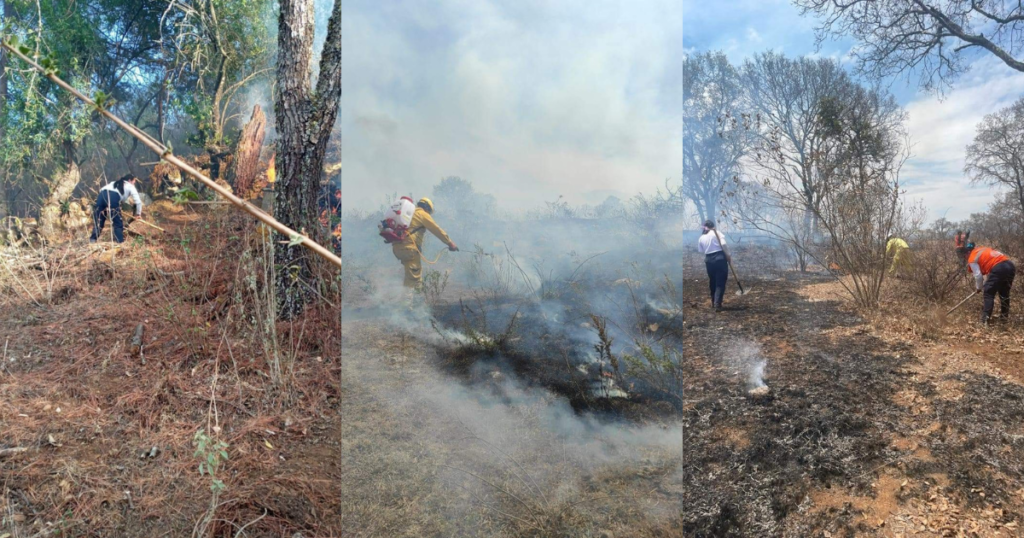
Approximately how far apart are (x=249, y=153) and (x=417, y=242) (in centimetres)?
419

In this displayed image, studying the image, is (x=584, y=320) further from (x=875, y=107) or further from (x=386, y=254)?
(x=875, y=107)

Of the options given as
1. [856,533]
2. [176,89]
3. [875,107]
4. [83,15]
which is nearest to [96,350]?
[176,89]

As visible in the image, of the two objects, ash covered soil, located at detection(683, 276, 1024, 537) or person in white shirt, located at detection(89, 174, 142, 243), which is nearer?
ash covered soil, located at detection(683, 276, 1024, 537)

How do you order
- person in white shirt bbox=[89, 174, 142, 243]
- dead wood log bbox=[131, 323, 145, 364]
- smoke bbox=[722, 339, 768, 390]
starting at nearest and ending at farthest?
smoke bbox=[722, 339, 768, 390], dead wood log bbox=[131, 323, 145, 364], person in white shirt bbox=[89, 174, 142, 243]

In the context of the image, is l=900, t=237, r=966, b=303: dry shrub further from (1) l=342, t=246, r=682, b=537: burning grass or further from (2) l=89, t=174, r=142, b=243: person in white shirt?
(2) l=89, t=174, r=142, b=243: person in white shirt

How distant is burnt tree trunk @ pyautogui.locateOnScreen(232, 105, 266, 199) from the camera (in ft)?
16.8

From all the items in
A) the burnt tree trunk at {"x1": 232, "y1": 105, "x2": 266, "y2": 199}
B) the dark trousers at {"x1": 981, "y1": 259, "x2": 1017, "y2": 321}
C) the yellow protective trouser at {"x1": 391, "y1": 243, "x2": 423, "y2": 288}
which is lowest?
the dark trousers at {"x1": 981, "y1": 259, "x2": 1017, "y2": 321}

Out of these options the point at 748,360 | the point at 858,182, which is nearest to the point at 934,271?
the point at 858,182

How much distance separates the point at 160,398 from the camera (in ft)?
11.5

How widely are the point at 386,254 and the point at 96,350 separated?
355 centimetres

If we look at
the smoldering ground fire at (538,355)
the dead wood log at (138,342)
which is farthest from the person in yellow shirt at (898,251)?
the dead wood log at (138,342)

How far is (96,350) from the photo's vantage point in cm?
398

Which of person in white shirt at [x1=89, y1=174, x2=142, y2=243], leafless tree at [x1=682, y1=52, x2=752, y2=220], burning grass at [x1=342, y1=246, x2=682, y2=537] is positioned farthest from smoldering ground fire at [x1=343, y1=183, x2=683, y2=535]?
person in white shirt at [x1=89, y1=174, x2=142, y2=243]

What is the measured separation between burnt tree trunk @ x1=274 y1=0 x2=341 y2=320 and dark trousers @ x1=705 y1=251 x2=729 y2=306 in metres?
3.00
